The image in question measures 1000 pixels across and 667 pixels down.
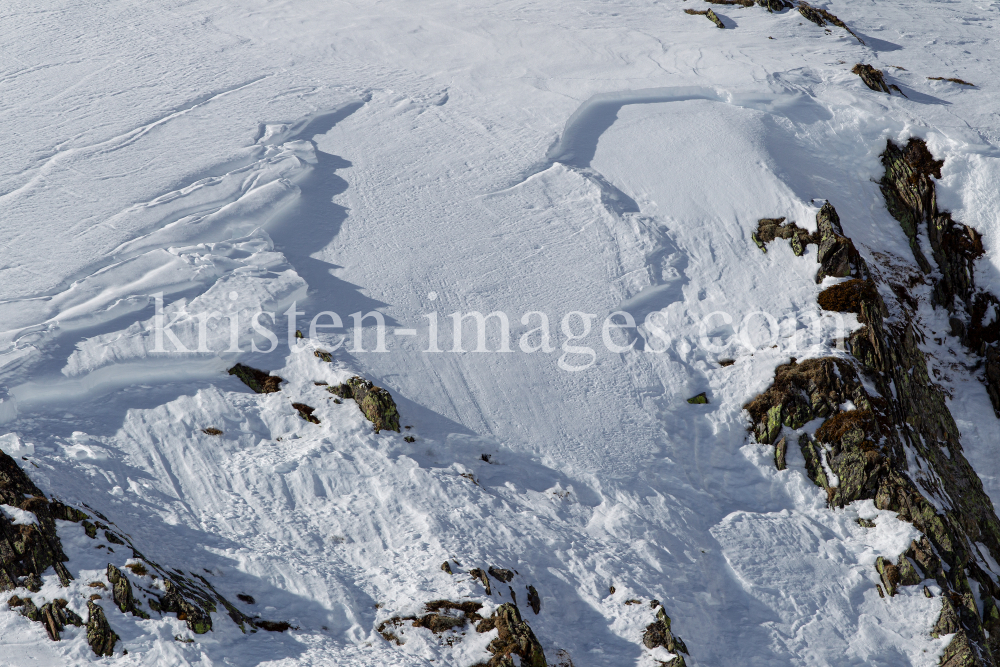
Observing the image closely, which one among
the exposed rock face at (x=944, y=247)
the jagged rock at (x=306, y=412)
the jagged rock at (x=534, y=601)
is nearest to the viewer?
the jagged rock at (x=534, y=601)

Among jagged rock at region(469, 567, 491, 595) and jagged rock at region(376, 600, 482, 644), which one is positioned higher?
jagged rock at region(469, 567, 491, 595)

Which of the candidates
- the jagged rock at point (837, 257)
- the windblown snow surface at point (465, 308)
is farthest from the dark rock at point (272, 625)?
the jagged rock at point (837, 257)

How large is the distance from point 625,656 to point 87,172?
37.2 ft

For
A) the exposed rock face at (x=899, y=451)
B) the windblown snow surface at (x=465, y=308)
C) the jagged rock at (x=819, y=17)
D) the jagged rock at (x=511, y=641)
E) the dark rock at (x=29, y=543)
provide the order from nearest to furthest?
the dark rock at (x=29, y=543) < the jagged rock at (x=511, y=641) < the windblown snow surface at (x=465, y=308) < the exposed rock face at (x=899, y=451) < the jagged rock at (x=819, y=17)

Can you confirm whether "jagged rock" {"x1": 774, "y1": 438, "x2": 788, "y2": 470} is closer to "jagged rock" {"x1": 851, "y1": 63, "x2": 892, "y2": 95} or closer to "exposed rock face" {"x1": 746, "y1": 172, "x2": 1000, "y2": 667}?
"exposed rock face" {"x1": 746, "y1": 172, "x2": 1000, "y2": 667}

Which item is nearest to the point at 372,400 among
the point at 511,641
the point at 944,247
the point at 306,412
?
the point at 306,412

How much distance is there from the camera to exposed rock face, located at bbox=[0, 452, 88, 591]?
623 centimetres

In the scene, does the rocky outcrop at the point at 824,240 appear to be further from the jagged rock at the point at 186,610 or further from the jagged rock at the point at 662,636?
the jagged rock at the point at 186,610

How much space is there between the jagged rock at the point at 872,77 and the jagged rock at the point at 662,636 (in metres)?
11.3

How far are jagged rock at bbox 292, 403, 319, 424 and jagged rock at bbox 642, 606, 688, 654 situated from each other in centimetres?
440

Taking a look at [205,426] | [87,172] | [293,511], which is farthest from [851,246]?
[87,172]

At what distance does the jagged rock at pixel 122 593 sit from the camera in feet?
20.5

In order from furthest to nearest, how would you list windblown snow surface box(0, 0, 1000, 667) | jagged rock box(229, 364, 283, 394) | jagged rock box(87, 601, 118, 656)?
jagged rock box(229, 364, 283, 394)
windblown snow surface box(0, 0, 1000, 667)
jagged rock box(87, 601, 118, 656)

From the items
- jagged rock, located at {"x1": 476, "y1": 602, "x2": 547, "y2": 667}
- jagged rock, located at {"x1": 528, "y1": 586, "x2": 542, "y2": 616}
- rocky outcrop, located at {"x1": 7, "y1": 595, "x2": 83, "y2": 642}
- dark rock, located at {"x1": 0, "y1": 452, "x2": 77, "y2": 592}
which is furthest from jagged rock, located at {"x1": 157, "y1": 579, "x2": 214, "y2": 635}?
jagged rock, located at {"x1": 528, "y1": 586, "x2": 542, "y2": 616}
